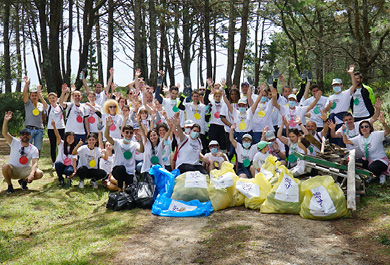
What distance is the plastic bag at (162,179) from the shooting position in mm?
7477

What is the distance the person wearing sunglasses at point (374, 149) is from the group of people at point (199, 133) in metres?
0.02

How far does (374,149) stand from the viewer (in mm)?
7801

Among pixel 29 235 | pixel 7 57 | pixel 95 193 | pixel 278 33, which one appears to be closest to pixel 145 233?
pixel 29 235

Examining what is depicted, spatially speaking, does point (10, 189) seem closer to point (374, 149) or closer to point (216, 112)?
point (216, 112)

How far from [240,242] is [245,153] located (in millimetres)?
3089

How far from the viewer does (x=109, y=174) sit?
8812 millimetres

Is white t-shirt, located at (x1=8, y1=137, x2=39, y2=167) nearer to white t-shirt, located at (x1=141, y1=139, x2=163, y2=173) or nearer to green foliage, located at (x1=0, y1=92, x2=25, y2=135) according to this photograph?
white t-shirt, located at (x1=141, y1=139, x2=163, y2=173)

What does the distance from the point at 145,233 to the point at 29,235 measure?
1.86m

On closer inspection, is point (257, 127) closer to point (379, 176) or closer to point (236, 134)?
point (236, 134)

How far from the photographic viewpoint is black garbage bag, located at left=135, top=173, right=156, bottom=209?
24.0ft

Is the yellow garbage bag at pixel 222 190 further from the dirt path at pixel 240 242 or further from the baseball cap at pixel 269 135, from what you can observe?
the baseball cap at pixel 269 135

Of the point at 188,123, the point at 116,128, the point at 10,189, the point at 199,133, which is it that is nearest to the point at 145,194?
the point at 199,133

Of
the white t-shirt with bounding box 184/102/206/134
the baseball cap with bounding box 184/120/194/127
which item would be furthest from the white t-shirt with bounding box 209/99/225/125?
the baseball cap with bounding box 184/120/194/127

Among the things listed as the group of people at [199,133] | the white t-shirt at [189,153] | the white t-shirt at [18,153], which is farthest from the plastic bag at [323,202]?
the white t-shirt at [18,153]
